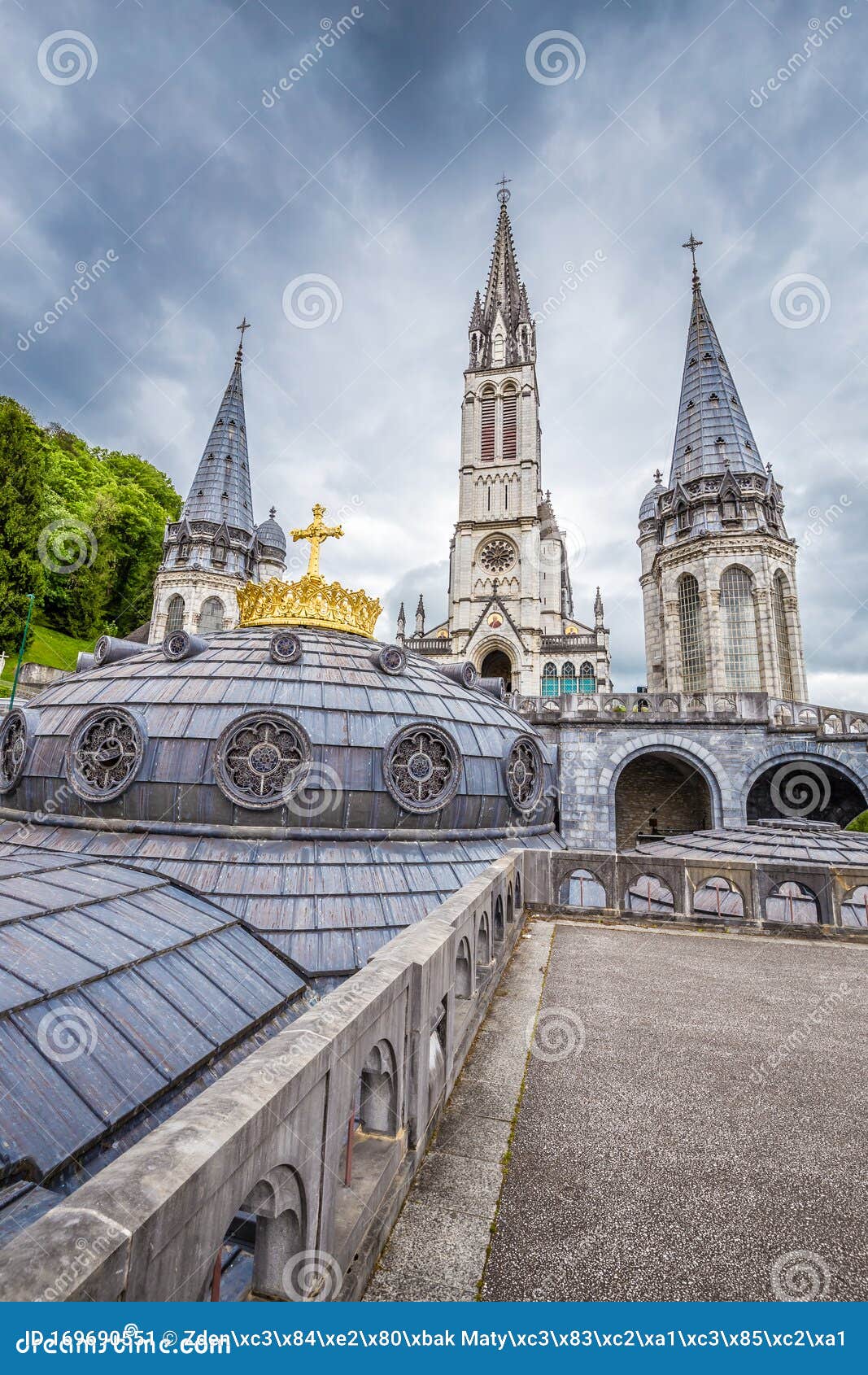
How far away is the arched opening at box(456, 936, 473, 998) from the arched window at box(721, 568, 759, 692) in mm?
36070

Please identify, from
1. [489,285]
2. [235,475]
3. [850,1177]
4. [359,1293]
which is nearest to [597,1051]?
[850,1177]

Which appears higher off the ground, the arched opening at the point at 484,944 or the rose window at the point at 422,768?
the rose window at the point at 422,768

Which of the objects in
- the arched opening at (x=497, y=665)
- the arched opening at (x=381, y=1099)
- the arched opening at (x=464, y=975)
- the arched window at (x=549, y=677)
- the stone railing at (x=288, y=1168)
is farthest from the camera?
the arched window at (x=549, y=677)

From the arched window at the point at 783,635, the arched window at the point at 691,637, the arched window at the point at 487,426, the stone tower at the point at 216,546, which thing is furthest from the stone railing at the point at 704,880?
the arched window at the point at 487,426

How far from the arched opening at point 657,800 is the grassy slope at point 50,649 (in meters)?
36.0

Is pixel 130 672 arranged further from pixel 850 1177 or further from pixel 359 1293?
pixel 850 1177

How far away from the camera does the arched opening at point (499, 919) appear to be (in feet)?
22.1

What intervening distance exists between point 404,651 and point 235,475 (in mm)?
51729

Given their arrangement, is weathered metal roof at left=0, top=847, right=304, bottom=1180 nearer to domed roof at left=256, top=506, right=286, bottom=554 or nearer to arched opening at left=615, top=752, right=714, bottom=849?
arched opening at left=615, top=752, right=714, bottom=849

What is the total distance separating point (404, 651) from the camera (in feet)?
38.9

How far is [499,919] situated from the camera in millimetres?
7094

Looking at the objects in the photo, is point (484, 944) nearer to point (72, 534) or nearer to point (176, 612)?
point (176, 612)

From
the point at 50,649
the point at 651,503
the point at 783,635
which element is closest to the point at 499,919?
the point at 783,635

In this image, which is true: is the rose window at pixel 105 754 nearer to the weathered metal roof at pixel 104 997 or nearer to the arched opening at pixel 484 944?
the weathered metal roof at pixel 104 997
